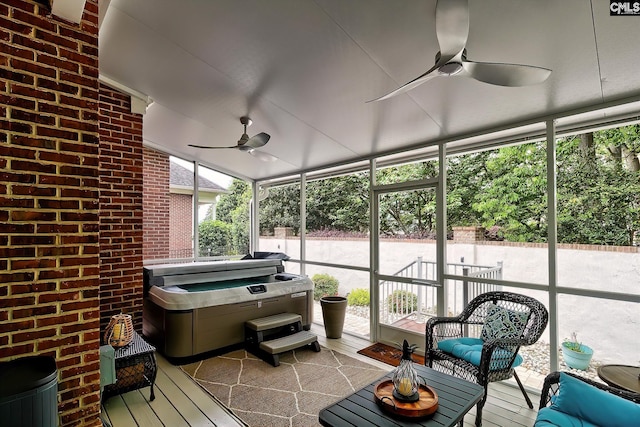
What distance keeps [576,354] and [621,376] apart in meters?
0.96

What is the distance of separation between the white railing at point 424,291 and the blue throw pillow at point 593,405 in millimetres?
1509

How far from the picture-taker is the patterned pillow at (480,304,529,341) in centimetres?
286

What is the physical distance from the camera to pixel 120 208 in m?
3.61

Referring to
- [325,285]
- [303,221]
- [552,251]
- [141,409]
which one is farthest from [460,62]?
[325,285]

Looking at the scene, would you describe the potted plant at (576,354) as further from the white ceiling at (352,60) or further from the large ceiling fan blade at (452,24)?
the large ceiling fan blade at (452,24)

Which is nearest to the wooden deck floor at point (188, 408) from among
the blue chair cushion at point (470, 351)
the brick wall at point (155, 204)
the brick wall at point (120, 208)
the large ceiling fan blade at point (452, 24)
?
the blue chair cushion at point (470, 351)

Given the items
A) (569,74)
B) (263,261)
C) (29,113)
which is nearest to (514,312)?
(569,74)

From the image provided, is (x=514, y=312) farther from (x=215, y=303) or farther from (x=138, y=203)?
(x=138, y=203)

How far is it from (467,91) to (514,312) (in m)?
2.03

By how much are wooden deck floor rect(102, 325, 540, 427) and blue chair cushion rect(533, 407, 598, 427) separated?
832 millimetres

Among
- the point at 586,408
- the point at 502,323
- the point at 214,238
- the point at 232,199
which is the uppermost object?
the point at 232,199

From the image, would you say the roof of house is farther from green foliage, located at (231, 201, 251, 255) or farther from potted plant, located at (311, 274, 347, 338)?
potted plant, located at (311, 274, 347, 338)

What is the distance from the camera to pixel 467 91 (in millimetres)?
2727

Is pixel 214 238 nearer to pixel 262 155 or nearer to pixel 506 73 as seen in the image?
pixel 262 155
